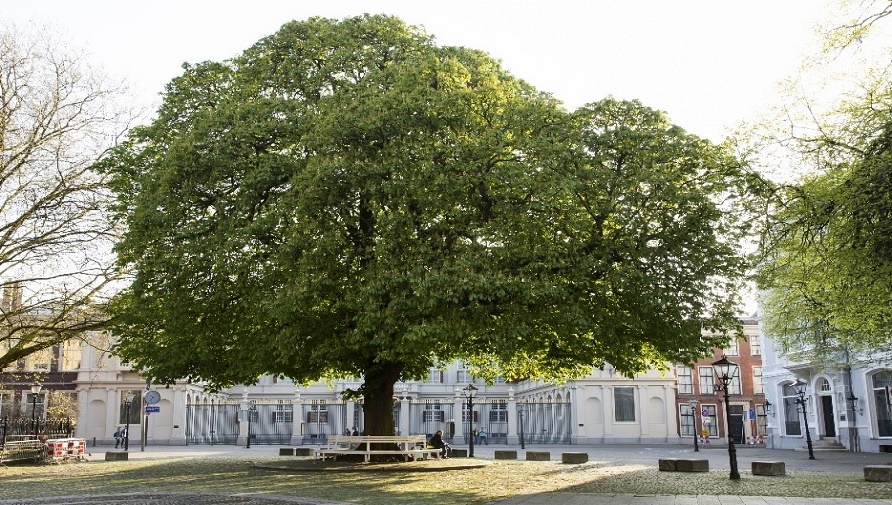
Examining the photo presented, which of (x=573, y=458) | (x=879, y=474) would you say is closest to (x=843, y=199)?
A: (x=879, y=474)

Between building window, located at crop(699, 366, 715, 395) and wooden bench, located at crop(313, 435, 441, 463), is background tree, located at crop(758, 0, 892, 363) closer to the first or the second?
wooden bench, located at crop(313, 435, 441, 463)

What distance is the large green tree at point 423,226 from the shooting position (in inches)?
769

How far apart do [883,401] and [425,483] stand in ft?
94.0

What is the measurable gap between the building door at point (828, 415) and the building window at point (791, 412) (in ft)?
5.80

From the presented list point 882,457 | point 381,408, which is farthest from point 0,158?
point 882,457

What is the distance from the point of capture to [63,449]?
30.9 m

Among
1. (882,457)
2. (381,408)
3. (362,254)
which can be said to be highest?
(362,254)

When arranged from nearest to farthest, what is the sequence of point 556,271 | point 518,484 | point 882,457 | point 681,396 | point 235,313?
point 518,484, point 556,271, point 235,313, point 882,457, point 681,396

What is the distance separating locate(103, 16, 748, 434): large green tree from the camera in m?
19.5

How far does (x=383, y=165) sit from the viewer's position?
2023cm

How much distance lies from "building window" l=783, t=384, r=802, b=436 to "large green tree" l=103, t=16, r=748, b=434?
2792 centimetres

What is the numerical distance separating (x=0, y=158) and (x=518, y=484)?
17.5 metres

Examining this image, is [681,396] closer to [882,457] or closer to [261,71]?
[882,457]

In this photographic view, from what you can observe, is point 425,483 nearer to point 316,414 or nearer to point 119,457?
point 119,457
